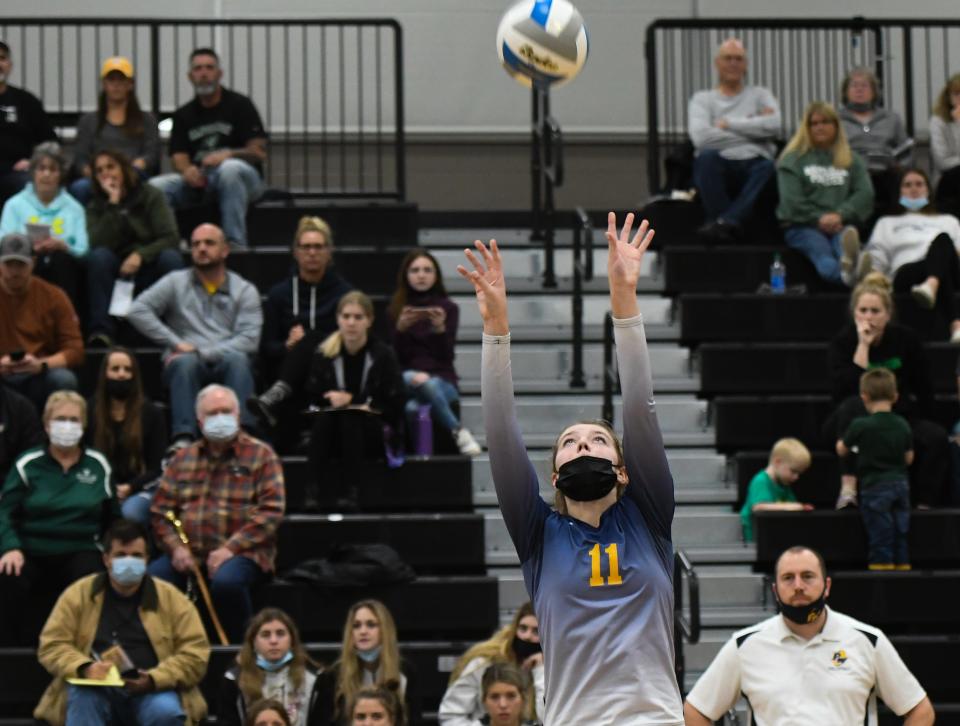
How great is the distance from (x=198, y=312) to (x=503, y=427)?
6.98 m

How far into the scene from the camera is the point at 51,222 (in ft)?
41.1

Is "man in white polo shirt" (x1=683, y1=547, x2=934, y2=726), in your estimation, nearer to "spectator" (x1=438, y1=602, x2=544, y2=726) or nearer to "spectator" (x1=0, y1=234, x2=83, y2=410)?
"spectator" (x1=438, y1=602, x2=544, y2=726)

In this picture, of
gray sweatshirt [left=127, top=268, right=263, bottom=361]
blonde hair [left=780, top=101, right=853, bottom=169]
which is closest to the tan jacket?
gray sweatshirt [left=127, top=268, right=263, bottom=361]

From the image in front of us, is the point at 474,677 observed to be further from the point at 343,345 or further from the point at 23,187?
the point at 23,187

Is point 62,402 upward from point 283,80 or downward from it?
downward

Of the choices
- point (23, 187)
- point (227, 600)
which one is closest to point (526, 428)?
point (227, 600)

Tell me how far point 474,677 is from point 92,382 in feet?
12.1

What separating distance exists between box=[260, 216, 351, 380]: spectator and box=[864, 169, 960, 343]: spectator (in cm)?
360

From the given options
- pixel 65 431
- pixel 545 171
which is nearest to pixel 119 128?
pixel 545 171

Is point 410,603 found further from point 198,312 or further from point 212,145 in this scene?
point 212,145

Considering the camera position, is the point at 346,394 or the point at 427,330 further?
the point at 427,330

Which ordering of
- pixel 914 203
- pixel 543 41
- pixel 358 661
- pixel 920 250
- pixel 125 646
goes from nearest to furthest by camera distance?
pixel 543 41 → pixel 358 661 → pixel 125 646 → pixel 920 250 → pixel 914 203

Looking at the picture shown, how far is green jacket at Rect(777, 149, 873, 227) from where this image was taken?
13289 mm

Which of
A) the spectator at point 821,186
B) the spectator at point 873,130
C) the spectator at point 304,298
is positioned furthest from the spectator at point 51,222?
the spectator at point 873,130
